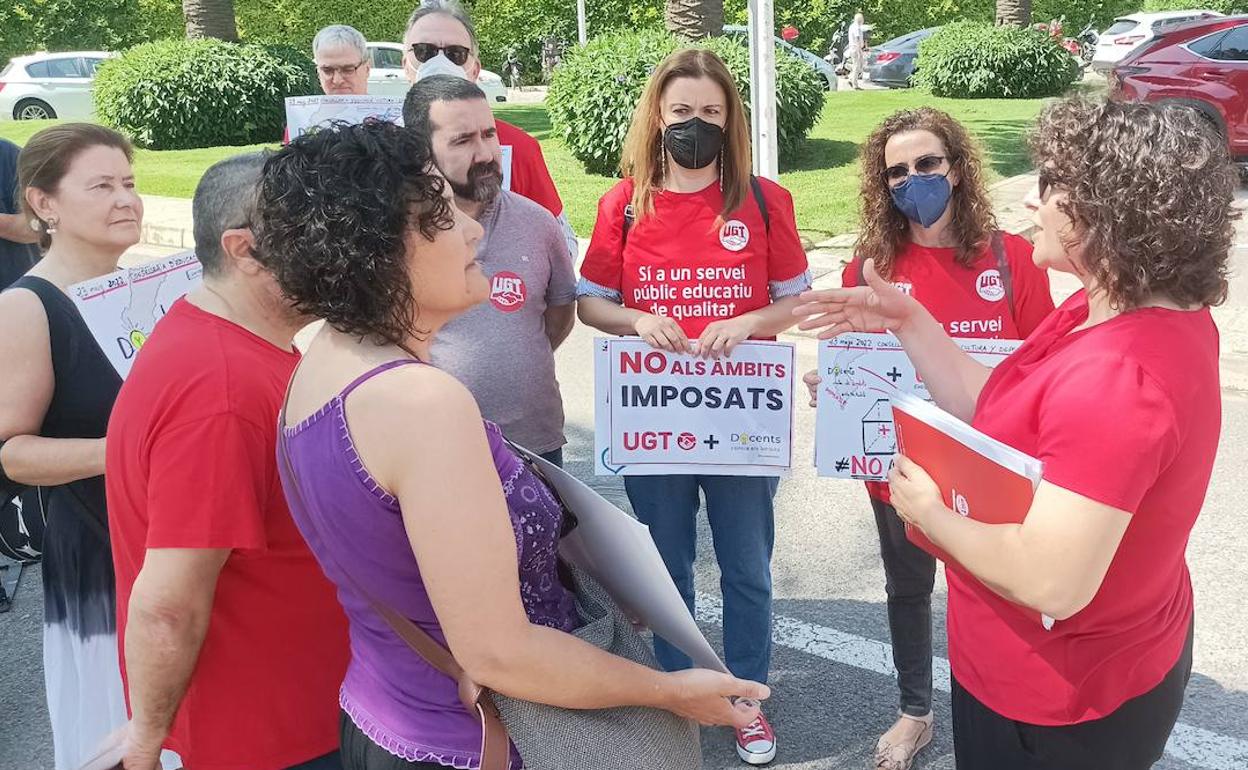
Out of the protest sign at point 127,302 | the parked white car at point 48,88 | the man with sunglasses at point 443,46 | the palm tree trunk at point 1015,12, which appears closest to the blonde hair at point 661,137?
the man with sunglasses at point 443,46

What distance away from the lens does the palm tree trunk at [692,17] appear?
524 inches

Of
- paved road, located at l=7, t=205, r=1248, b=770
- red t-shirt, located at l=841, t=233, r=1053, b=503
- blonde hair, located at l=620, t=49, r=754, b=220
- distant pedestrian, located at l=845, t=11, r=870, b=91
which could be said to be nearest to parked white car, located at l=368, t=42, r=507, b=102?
distant pedestrian, located at l=845, t=11, r=870, b=91

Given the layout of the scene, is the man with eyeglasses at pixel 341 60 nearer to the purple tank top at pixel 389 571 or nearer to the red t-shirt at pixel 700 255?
the red t-shirt at pixel 700 255

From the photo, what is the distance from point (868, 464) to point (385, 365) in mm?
2047

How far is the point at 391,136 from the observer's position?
1664 millimetres

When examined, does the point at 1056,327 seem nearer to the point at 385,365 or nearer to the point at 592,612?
the point at 592,612

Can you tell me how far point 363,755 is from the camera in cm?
171

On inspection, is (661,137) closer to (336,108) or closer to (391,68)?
(336,108)

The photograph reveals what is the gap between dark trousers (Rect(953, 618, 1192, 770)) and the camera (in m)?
1.93

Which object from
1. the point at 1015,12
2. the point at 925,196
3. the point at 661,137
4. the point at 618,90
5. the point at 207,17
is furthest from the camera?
the point at 1015,12

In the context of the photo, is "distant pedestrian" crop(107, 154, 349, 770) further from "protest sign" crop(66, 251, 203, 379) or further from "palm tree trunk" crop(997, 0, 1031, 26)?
"palm tree trunk" crop(997, 0, 1031, 26)

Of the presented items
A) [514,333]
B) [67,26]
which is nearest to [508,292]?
[514,333]

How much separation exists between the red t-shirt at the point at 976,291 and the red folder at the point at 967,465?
1.09 m

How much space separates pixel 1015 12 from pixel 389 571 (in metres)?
20.6
